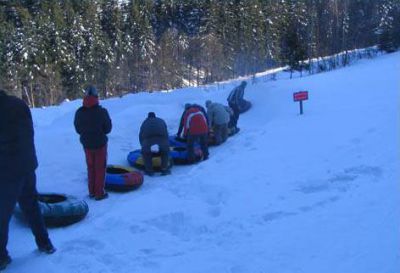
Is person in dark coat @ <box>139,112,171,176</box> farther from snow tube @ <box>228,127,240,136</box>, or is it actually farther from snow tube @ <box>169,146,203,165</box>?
snow tube @ <box>228,127,240,136</box>

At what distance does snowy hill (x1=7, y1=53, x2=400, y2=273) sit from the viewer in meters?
6.04

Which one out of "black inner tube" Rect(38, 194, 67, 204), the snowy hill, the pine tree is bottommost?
the snowy hill

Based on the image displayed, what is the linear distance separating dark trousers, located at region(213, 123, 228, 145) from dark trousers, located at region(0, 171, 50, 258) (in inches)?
306

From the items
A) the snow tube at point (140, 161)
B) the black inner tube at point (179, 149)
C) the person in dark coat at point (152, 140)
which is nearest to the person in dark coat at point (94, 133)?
the person in dark coat at point (152, 140)

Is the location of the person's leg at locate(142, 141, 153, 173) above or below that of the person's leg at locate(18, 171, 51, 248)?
below

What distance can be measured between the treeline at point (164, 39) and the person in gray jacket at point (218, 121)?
92.0ft

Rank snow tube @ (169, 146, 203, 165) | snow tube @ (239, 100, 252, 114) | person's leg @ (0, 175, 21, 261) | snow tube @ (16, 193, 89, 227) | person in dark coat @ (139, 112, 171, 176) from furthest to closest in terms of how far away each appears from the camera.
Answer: snow tube @ (239, 100, 252, 114) < snow tube @ (169, 146, 203, 165) < person in dark coat @ (139, 112, 171, 176) < snow tube @ (16, 193, 89, 227) < person's leg @ (0, 175, 21, 261)

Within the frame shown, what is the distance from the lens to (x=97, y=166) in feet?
28.5

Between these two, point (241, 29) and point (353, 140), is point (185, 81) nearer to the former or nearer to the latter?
point (241, 29)

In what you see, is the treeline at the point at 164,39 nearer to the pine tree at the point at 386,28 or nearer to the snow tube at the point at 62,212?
the pine tree at the point at 386,28

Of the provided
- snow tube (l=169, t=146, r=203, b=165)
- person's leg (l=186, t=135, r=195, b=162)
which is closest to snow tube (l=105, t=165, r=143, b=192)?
snow tube (l=169, t=146, r=203, b=165)

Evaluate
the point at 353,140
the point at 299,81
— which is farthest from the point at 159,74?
the point at 353,140

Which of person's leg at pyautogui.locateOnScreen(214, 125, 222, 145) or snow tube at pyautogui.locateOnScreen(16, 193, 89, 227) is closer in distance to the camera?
snow tube at pyautogui.locateOnScreen(16, 193, 89, 227)

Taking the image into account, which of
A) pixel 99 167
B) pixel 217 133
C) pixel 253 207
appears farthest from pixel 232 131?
pixel 253 207
